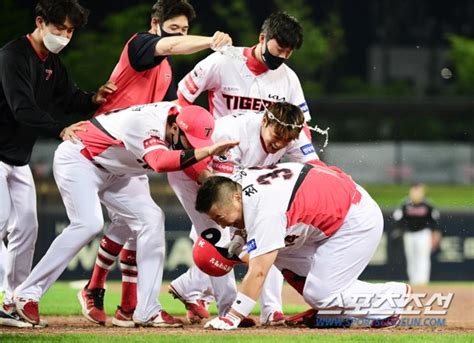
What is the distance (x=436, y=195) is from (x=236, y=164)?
1367cm

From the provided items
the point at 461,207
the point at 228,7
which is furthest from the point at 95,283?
the point at 228,7

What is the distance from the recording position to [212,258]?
734 cm

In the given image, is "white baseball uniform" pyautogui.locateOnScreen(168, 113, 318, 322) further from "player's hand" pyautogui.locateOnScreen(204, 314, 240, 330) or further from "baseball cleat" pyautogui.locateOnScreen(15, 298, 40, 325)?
"baseball cleat" pyautogui.locateOnScreen(15, 298, 40, 325)

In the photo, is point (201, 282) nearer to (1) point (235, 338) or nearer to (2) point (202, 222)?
(2) point (202, 222)

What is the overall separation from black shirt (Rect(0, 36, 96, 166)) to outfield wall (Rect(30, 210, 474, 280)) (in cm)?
728

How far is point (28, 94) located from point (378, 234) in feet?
8.32

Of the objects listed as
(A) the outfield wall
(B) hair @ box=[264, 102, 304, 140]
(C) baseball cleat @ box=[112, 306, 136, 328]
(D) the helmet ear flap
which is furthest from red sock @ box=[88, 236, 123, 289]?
(A) the outfield wall

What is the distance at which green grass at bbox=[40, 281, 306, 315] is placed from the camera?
980cm

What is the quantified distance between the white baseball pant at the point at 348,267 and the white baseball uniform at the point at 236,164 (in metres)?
0.68

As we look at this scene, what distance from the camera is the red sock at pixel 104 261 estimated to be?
8.34 meters

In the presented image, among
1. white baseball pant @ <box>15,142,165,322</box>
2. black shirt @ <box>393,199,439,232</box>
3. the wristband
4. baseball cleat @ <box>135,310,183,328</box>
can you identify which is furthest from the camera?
Result: black shirt @ <box>393,199,439,232</box>

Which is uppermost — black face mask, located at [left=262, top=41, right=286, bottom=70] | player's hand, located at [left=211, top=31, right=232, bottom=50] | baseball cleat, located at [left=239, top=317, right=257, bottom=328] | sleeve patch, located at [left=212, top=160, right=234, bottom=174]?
player's hand, located at [left=211, top=31, right=232, bottom=50]

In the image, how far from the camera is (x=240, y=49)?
8383 mm

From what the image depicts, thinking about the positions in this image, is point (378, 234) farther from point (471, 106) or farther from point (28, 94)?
point (471, 106)
